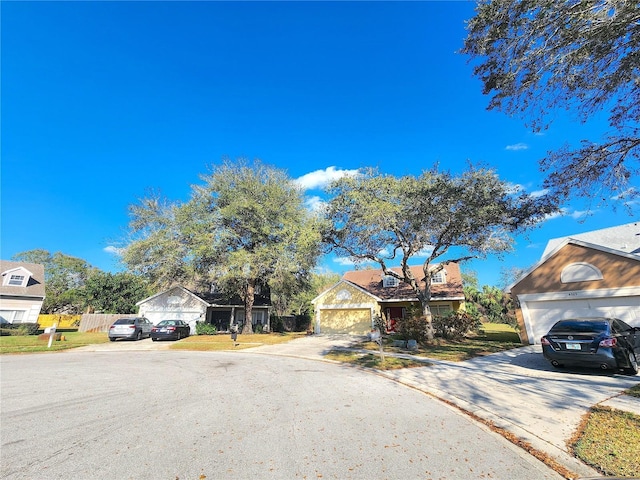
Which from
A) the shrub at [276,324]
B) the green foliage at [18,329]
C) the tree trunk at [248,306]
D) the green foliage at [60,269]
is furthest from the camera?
the green foliage at [60,269]

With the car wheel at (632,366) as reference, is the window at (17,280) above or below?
above

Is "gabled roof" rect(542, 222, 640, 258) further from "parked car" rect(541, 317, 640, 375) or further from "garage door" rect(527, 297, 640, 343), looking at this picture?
"parked car" rect(541, 317, 640, 375)

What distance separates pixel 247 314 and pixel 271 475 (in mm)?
23957

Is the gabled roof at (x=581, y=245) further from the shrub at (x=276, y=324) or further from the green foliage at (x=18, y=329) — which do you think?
the green foliage at (x=18, y=329)

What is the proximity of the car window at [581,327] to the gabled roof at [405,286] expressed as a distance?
12.3m

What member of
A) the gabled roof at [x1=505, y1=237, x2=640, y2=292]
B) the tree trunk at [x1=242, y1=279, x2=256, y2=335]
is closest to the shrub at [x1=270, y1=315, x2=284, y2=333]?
the tree trunk at [x1=242, y1=279, x2=256, y2=335]

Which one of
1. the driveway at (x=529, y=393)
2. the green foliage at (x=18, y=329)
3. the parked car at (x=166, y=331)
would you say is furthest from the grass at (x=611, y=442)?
the green foliage at (x=18, y=329)

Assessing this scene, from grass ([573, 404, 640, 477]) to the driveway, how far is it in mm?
134

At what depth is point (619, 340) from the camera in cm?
753

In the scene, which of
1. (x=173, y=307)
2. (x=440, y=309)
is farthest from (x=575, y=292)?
(x=173, y=307)

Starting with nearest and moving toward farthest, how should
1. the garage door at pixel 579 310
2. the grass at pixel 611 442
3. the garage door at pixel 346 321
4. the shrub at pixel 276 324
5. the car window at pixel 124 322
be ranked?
the grass at pixel 611 442 → the garage door at pixel 579 310 → the car window at pixel 124 322 → the garage door at pixel 346 321 → the shrub at pixel 276 324

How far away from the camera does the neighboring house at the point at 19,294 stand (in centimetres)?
2556

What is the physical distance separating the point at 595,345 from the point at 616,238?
1327 centimetres

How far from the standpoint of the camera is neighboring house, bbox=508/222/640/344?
12.1m
